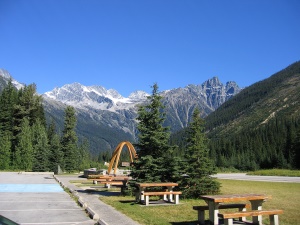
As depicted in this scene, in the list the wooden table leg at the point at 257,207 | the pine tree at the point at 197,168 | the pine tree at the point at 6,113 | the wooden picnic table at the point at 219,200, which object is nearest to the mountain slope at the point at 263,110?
the pine tree at the point at 6,113

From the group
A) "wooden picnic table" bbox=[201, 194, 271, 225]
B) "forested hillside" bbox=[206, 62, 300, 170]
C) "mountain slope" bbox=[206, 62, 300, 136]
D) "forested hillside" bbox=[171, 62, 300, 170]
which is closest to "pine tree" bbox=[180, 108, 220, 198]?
"forested hillside" bbox=[171, 62, 300, 170]

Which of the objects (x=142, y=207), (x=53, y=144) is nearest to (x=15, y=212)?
(x=142, y=207)

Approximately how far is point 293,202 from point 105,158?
110 meters

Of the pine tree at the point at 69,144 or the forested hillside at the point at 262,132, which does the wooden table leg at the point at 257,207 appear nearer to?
the pine tree at the point at 69,144

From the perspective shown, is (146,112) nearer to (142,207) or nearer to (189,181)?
(189,181)

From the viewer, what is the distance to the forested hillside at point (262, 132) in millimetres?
64812

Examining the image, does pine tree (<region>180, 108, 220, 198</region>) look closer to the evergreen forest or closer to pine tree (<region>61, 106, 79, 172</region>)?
the evergreen forest

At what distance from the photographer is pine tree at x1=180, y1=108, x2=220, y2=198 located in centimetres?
1573

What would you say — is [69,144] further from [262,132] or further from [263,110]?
[263,110]

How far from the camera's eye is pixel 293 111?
14062cm

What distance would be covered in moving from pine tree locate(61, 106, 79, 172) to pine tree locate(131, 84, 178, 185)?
32423 millimetres

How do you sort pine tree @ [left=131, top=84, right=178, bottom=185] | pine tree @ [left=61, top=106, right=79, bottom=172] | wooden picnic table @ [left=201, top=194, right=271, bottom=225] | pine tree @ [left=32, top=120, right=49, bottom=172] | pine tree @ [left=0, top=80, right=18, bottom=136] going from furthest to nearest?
pine tree @ [left=0, top=80, right=18, bottom=136] < pine tree @ [left=61, top=106, right=79, bottom=172] < pine tree @ [left=32, top=120, right=49, bottom=172] < pine tree @ [left=131, top=84, right=178, bottom=185] < wooden picnic table @ [left=201, top=194, right=271, bottom=225]

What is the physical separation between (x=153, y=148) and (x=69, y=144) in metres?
33.9

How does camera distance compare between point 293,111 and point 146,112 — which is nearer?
point 146,112
